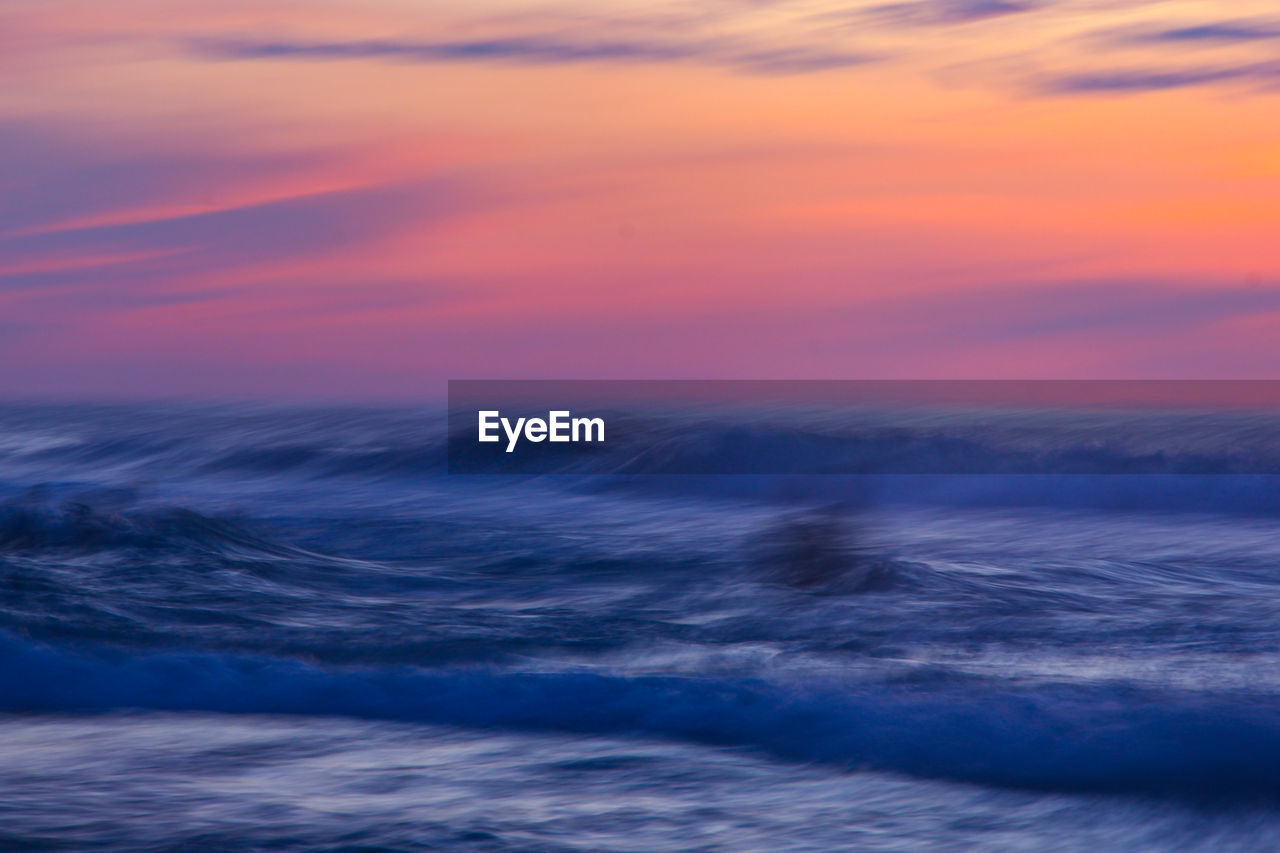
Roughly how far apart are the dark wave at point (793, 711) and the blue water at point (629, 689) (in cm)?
2

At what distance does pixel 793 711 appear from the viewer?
626 cm

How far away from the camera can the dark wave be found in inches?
221

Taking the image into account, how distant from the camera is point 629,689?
257 inches

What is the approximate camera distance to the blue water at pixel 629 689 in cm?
486

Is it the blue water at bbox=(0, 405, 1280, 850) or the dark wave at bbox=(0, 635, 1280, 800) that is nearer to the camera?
the blue water at bbox=(0, 405, 1280, 850)

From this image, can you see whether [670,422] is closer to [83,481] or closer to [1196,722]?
[83,481]

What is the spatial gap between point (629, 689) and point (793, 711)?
89 cm

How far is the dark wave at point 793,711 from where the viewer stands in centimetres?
561

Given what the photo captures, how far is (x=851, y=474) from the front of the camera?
2141 centimetres

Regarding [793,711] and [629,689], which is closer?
[793,711]

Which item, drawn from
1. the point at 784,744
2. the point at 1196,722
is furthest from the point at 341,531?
the point at 1196,722

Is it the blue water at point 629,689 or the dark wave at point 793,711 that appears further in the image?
the dark wave at point 793,711

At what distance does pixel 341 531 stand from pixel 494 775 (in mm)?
9645

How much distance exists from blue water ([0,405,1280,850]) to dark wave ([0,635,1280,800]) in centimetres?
2
